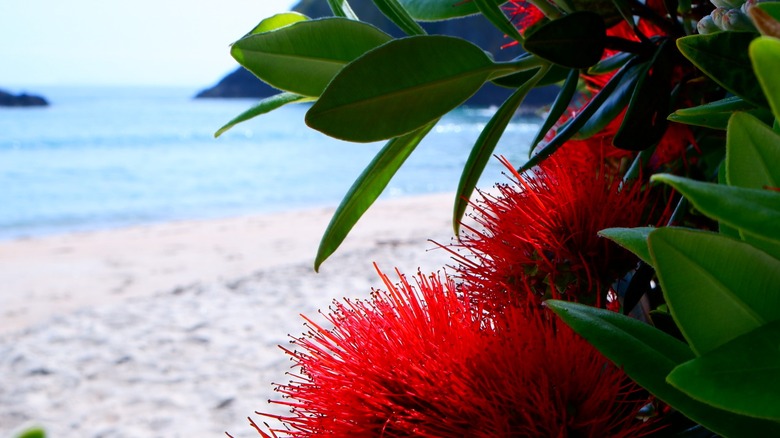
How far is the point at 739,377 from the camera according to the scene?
0.46 ft

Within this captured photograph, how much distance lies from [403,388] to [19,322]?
561 centimetres

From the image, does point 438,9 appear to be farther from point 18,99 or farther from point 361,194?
point 18,99

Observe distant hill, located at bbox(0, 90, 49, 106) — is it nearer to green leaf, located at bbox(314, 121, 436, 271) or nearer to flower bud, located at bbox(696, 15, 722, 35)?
green leaf, located at bbox(314, 121, 436, 271)

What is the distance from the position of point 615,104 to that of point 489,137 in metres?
0.06

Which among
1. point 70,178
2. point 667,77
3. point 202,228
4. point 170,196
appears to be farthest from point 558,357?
point 70,178

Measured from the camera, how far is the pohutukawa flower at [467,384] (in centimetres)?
23

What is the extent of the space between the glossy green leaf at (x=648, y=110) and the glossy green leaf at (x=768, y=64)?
0.58 ft

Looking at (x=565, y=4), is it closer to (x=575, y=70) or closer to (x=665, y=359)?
(x=575, y=70)

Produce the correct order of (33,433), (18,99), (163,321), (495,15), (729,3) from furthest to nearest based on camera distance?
(18,99) → (163,321) → (495,15) → (729,3) → (33,433)

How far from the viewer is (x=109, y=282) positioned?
6.22 m

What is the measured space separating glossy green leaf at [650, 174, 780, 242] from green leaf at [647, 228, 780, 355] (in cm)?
2

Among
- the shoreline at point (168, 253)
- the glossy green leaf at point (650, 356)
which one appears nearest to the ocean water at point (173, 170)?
the shoreline at point (168, 253)

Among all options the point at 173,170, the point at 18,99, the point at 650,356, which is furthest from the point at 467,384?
the point at 18,99

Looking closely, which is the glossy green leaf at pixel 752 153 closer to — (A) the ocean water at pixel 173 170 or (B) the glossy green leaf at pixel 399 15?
(B) the glossy green leaf at pixel 399 15
